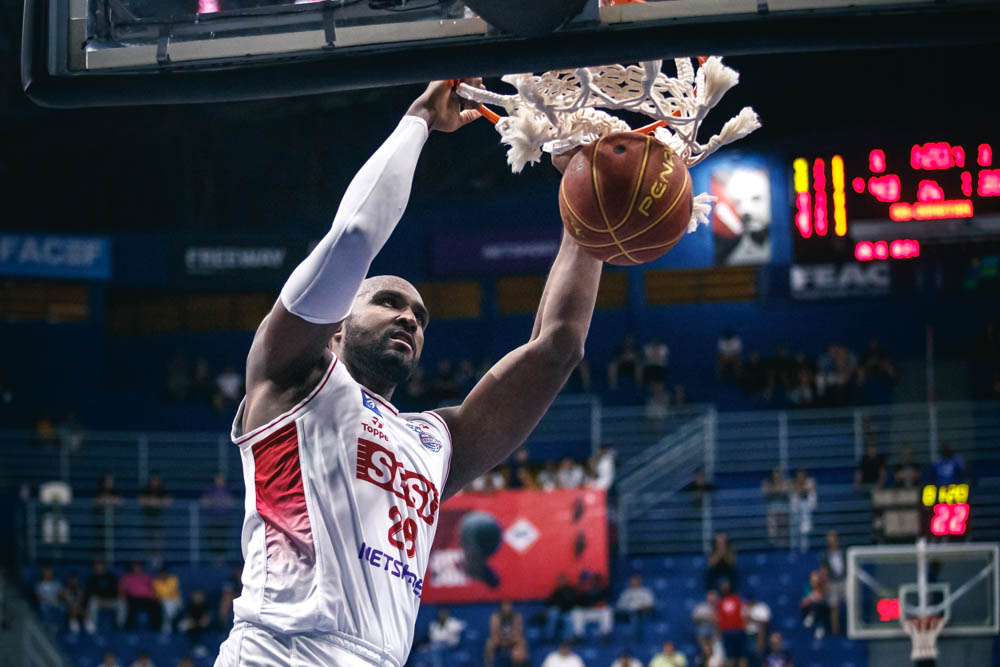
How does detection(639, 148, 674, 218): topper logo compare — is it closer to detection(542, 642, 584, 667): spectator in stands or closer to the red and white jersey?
the red and white jersey

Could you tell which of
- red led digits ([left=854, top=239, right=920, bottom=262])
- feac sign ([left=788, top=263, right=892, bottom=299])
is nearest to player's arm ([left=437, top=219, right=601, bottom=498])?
red led digits ([left=854, top=239, right=920, bottom=262])

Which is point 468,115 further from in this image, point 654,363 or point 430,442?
point 654,363

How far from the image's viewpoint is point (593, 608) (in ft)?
49.9

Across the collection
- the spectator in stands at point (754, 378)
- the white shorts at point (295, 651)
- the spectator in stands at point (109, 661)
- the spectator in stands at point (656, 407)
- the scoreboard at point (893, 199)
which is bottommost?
the spectator in stands at point (109, 661)

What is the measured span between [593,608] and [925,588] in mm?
4453

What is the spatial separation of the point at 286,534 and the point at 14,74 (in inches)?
813

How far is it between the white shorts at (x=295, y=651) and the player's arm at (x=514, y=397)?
0.74 m

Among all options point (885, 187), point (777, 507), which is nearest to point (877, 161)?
point (885, 187)

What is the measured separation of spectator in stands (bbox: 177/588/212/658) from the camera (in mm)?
15312

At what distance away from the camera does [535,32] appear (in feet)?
9.48

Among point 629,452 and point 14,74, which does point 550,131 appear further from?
point 14,74

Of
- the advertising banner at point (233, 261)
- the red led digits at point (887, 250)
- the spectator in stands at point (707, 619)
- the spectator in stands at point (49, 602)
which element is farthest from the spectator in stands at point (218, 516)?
the red led digits at point (887, 250)

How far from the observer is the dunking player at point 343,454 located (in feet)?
9.25

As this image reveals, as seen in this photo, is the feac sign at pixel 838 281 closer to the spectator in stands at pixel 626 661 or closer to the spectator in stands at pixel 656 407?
the spectator in stands at pixel 656 407
